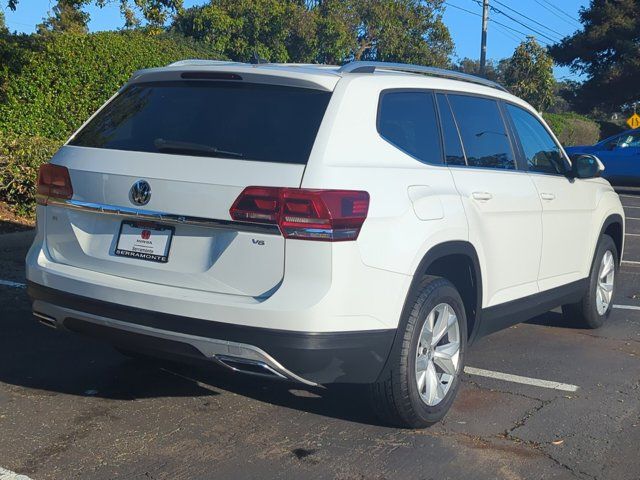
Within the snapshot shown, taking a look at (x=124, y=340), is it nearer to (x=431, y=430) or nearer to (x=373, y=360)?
(x=373, y=360)

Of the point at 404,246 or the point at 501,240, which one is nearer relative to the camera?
the point at 404,246

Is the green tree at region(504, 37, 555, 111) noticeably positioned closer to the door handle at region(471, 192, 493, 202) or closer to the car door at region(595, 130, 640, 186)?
the car door at region(595, 130, 640, 186)

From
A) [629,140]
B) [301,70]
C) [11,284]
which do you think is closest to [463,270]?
[301,70]

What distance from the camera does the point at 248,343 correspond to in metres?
3.98

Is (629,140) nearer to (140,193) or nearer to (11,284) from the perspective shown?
(11,284)

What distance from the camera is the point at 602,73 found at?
43.8 m

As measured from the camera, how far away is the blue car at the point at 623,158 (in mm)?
22969

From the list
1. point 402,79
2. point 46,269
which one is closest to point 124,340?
point 46,269

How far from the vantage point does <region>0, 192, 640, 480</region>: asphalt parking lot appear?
4.21m

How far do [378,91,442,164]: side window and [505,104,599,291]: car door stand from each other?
1.13 metres

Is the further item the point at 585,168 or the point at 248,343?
the point at 585,168

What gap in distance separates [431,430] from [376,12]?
58.5 metres

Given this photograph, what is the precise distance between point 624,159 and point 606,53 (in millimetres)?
23743

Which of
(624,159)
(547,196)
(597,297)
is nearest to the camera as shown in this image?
(547,196)
